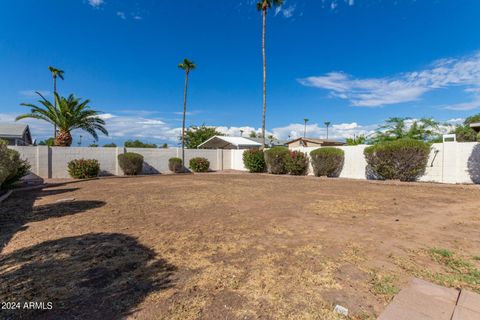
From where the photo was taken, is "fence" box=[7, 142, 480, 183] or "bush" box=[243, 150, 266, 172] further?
"bush" box=[243, 150, 266, 172]

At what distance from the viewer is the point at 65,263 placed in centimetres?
316

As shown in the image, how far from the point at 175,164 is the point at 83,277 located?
54.1 feet

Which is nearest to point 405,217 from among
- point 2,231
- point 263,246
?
point 263,246

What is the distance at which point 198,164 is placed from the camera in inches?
786

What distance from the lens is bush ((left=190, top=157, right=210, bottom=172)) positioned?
19938 mm

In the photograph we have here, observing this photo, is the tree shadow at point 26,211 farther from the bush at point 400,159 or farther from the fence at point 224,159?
the bush at point 400,159

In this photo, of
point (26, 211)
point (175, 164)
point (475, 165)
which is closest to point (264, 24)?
point (175, 164)

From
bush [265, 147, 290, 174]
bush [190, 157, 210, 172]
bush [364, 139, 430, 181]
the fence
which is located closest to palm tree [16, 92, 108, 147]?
the fence

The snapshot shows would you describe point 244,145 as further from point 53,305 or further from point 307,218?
point 53,305

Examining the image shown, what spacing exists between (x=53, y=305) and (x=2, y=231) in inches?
136

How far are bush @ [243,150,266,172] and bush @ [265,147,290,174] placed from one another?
0.97 m

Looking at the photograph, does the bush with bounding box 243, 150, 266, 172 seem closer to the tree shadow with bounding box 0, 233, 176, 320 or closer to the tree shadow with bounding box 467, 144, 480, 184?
the tree shadow with bounding box 467, 144, 480, 184

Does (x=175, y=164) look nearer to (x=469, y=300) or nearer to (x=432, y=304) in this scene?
(x=432, y=304)

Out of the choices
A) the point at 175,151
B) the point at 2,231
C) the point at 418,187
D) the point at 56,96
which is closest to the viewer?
the point at 2,231
